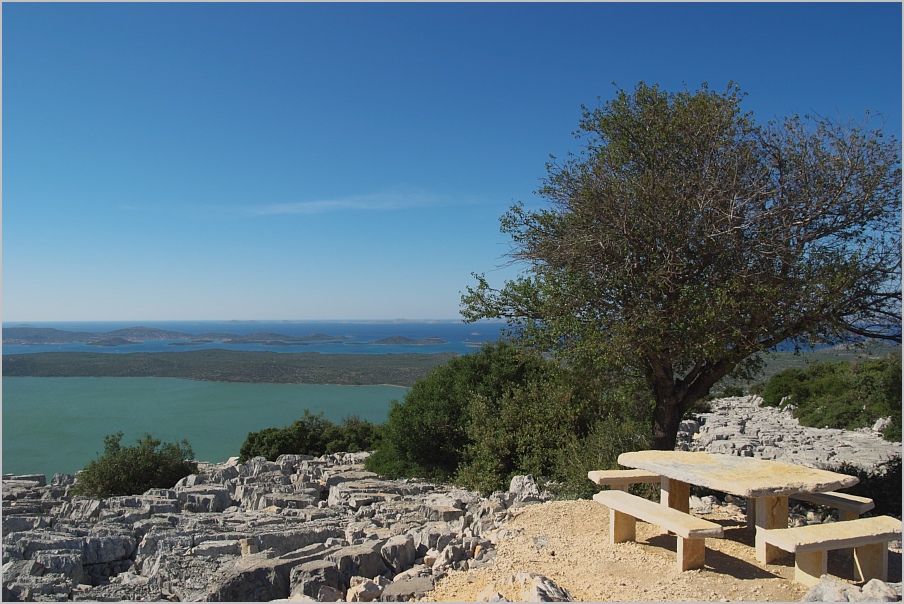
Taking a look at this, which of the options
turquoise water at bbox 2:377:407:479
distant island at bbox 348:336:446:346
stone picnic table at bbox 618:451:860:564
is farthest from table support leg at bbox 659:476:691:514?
distant island at bbox 348:336:446:346

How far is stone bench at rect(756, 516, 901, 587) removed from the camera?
17.6ft

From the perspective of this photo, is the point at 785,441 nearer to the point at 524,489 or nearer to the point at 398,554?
the point at 524,489

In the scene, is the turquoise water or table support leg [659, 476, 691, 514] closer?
table support leg [659, 476, 691, 514]

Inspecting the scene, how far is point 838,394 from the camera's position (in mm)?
23609

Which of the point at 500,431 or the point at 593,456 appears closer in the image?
the point at 593,456

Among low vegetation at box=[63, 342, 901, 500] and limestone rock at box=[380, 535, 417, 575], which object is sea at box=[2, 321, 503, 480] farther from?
limestone rock at box=[380, 535, 417, 575]

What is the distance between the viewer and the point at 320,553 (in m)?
6.55

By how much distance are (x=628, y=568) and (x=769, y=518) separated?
4.94ft

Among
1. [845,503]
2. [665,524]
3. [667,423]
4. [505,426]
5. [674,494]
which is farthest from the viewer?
[505,426]

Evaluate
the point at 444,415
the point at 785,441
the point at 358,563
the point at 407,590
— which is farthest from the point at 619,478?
the point at 785,441

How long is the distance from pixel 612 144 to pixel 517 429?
5826mm

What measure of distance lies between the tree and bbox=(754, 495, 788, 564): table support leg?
275cm

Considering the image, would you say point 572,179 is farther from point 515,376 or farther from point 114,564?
point 114,564

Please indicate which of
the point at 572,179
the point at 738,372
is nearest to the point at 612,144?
the point at 572,179
